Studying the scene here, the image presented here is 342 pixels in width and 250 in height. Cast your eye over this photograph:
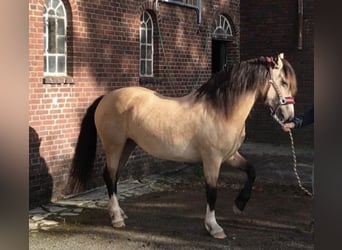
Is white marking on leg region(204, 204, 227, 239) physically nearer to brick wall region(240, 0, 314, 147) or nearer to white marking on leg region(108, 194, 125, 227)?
white marking on leg region(108, 194, 125, 227)

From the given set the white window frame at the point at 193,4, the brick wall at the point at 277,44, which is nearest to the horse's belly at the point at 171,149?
the white window frame at the point at 193,4

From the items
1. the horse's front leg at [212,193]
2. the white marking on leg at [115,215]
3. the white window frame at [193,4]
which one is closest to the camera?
the horse's front leg at [212,193]

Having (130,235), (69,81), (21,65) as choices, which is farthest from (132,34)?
(21,65)

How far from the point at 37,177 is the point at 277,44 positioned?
9028 mm

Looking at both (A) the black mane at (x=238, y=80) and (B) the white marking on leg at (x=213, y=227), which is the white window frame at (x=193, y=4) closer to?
(A) the black mane at (x=238, y=80)

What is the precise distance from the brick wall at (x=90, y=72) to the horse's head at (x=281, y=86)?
126 inches

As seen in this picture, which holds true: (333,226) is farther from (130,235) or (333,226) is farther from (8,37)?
(130,235)

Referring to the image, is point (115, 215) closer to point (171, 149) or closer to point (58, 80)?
point (171, 149)

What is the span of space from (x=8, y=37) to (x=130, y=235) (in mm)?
5093

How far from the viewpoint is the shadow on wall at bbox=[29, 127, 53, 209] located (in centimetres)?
684

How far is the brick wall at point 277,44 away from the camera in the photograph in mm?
13531

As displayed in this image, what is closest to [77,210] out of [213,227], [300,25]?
[213,227]

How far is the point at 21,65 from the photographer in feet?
2.71

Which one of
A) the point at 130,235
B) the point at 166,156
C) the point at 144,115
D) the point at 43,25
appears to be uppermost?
the point at 43,25
